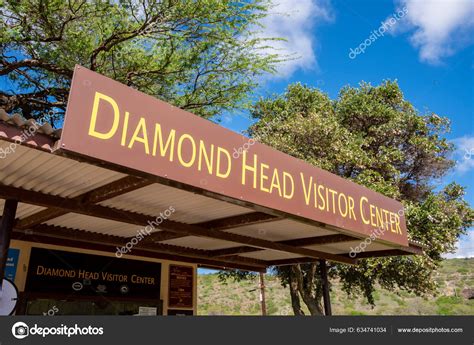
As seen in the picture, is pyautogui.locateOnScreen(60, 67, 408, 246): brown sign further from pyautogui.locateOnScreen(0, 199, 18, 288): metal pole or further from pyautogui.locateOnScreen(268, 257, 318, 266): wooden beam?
pyautogui.locateOnScreen(268, 257, 318, 266): wooden beam

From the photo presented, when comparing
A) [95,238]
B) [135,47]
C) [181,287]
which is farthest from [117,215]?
[135,47]

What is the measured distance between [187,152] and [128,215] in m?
1.44

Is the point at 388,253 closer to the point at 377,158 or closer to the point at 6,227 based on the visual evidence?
the point at 6,227

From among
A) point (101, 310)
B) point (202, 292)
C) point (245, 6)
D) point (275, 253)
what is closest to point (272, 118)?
point (245, 6)

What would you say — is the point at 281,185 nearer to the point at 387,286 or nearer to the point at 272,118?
the point at 387,286

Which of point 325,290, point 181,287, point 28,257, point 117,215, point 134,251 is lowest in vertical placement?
point 325,290

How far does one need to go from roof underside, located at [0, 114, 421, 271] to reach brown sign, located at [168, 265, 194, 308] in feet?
0.78

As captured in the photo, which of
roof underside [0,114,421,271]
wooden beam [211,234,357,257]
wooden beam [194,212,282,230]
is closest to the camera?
roof underside [0,114,421,271]

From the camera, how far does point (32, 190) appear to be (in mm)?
4148

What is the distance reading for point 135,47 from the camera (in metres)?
12.5

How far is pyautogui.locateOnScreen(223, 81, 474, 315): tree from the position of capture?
14641 mm

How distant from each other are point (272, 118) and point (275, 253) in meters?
12.8

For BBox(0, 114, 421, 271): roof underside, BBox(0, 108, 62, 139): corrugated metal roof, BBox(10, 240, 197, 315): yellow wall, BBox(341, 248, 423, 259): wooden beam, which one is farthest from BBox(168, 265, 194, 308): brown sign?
BBox(0, 108, 62, 139): corrugated metal roof

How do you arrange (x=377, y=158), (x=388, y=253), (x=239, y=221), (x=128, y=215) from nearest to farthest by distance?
(x=128, y=215) < (x=239, y=221) < (x=388, y=253) < (x=377, y=158)
